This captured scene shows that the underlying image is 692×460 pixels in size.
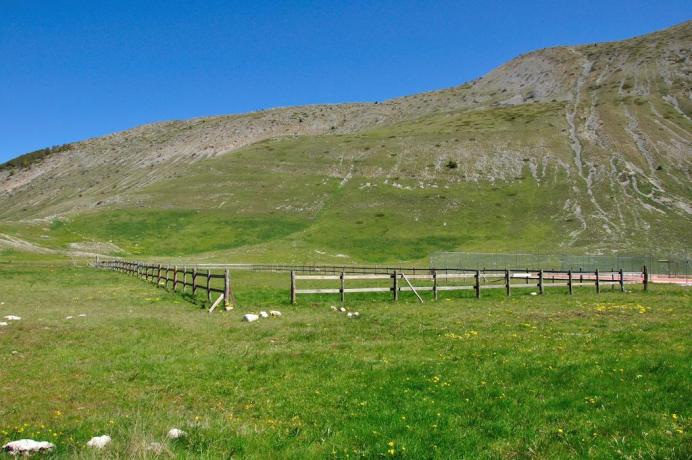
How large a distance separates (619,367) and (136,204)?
4778 inches

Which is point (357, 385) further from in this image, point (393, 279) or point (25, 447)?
point (393, 279)

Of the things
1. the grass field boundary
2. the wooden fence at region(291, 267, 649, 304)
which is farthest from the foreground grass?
the grass field boundary

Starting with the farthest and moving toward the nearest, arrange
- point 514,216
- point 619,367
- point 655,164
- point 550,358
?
point 655,164 → point 514,216 → point 550,358 → point 619,367

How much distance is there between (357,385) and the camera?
10836 mm

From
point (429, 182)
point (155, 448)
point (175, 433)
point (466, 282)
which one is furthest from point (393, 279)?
point (429, 182)

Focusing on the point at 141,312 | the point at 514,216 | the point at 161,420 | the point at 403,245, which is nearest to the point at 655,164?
the point at 514,216

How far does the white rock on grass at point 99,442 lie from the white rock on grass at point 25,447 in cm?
51

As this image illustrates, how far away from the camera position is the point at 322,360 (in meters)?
13.3

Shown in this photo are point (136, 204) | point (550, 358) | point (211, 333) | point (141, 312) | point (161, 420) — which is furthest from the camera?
point (136, 204)

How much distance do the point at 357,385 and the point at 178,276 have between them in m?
39.4

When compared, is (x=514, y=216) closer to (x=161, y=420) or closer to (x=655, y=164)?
(x=655, y=164)

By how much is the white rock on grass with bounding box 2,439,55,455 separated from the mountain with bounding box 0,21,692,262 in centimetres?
6809

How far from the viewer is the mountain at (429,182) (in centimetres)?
8794

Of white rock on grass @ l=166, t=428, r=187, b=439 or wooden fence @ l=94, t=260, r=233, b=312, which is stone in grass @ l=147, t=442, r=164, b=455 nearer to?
white rock on grass @ l=166, t=428, r=187, b=439
